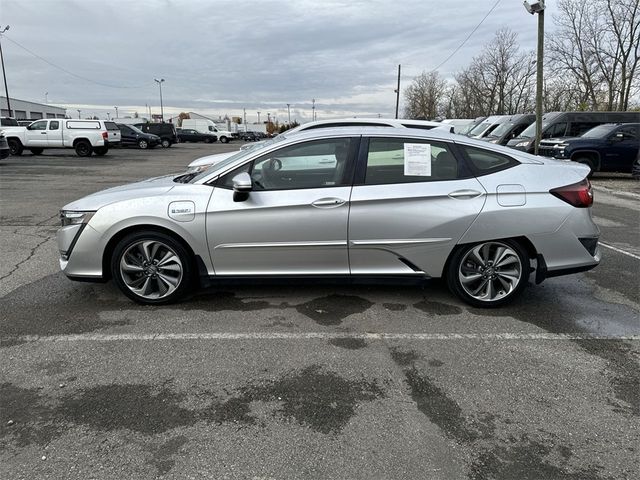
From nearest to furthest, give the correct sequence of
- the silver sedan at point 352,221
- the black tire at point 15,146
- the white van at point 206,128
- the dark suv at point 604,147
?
the silver sedan at point 352,221 < the dark suv at point 604,147 < the black tire at point 15,146 < the white van at point 206,128

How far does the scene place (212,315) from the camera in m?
4.31

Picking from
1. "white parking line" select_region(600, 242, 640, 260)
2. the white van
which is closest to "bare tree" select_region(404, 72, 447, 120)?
the white van

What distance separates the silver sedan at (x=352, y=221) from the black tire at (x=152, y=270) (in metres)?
0.01

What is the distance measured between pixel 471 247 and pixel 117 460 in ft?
10.5

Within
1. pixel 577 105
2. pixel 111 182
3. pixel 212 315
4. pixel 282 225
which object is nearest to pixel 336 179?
pixel 282 225

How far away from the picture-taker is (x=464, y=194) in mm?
4270

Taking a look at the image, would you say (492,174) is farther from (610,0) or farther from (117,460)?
(610,0)

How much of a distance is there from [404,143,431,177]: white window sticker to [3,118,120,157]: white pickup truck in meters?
24.6

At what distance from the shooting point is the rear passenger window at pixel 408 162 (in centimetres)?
434

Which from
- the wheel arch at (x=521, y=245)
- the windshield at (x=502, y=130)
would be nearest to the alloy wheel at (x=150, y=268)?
the wheel arch at (x=521, y=245)

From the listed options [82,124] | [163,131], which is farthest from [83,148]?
[163,131]

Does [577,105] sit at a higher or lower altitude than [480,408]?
higher

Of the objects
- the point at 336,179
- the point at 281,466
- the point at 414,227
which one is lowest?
the point at 281,466

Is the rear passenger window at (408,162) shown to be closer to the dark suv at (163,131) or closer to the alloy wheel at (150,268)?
the alloy wheel at (150,268)
